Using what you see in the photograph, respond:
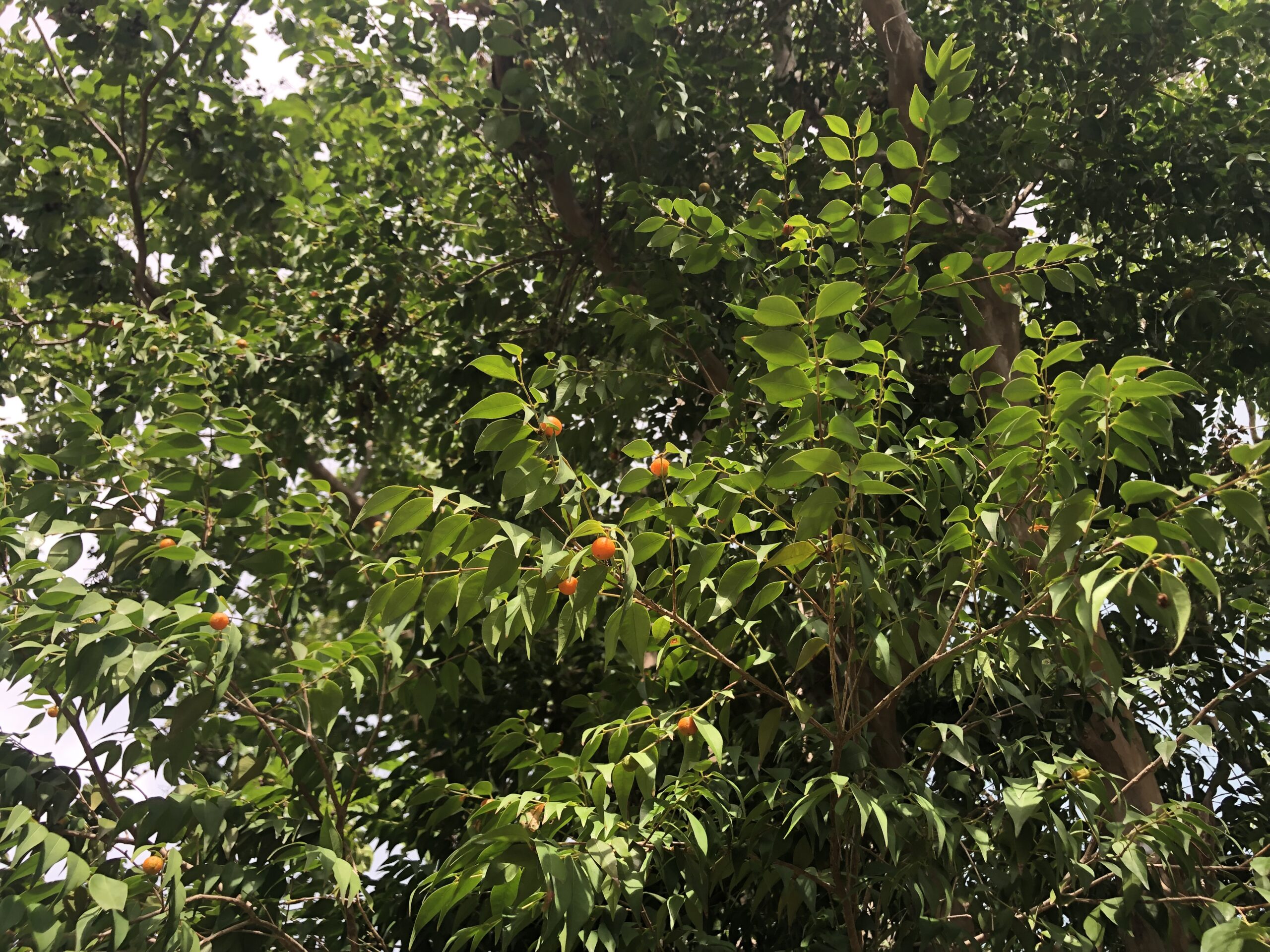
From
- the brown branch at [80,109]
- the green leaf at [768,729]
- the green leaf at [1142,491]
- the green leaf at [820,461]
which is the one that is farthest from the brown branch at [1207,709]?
the brown branch at [80,109]

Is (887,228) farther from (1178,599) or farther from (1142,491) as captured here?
(1178,599)

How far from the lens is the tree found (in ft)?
5.46

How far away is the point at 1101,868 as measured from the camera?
2496 mm

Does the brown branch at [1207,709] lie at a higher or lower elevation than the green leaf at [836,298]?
lower

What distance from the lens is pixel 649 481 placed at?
1669mm

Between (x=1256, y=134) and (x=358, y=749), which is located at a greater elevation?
(x=1256, y=134)

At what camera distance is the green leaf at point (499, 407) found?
56.7 inches

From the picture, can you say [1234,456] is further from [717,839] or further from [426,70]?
[426,70]

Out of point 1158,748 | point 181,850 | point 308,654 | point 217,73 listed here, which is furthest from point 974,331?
point 217,73

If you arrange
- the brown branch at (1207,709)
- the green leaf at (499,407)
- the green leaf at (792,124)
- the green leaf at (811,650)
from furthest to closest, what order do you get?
the brown branch at (1207,709) < the green leaf at (792,124) < the green leaf at (811,650) < the green leaf at (499,407)

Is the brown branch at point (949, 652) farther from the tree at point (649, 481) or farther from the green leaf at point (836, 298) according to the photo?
the green leaf at point (836, 298)

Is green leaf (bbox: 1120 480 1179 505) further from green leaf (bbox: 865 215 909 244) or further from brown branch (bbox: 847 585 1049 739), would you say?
green leaf (bbox: 865 215 909 244)

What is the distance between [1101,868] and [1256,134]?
282cm

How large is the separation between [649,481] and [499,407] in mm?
346
